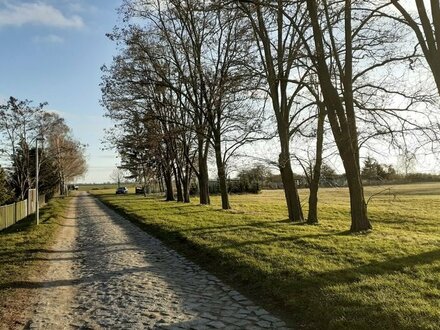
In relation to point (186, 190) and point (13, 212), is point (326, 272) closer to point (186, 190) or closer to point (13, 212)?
point (13, 212)

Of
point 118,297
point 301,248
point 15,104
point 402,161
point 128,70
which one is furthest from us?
point 15,104

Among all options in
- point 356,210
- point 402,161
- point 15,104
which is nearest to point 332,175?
point 356,210

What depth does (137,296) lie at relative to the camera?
764cm

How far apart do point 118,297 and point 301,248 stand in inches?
212

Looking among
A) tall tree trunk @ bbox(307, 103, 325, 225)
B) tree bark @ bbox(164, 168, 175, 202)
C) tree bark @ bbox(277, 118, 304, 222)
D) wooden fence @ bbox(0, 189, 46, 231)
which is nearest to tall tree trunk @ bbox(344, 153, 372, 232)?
tall tree trunk @ bbox(307, 103, 325, 225)

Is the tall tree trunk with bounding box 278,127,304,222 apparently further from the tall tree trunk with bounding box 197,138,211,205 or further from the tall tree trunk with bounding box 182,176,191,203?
the tall tree trunk with bounding box 182,176,191,203

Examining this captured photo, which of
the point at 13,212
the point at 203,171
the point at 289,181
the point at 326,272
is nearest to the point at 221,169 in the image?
the point at 203,171

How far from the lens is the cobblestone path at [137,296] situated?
628 cm

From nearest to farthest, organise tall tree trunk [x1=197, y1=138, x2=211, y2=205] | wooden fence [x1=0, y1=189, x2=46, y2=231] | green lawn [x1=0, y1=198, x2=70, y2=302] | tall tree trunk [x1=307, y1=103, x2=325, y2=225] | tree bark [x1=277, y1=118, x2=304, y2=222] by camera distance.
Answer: green lawn [x1=0, y1=198, x2=70, y2=302] < tall tree trunk [x1=307, y1=103, x2=325, y2=225] < tree bark [x1=277, y1=118, x2=304, y2=222] < wooden fence [x1=0, y1=189, x2=46, y2=231] < tall tree trunk [x1=197, y1=138, x2=211, y2=205]

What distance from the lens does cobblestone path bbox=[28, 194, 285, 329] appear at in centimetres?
628

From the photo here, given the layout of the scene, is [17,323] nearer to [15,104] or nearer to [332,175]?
[332,175]

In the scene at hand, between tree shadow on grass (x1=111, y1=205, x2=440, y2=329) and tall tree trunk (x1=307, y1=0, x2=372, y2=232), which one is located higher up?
tall tree trunk (x1=307, y1=0, x2=372, y2=232)

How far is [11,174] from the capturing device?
4819cm

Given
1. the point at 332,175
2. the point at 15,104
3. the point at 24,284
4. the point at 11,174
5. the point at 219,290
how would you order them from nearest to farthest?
the point at 219,290 → the point at 24,284 → the point at 332,175 → the point at 15,104 → the point at 11,174
